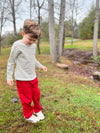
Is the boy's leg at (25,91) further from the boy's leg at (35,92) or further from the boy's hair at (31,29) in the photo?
the boy's hair at (31,29)

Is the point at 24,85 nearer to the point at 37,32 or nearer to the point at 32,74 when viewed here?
the point at 32,74

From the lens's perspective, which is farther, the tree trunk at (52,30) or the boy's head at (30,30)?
the tree trunk at (52,30)

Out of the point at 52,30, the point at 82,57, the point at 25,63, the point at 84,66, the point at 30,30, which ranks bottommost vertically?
the point at 84,66

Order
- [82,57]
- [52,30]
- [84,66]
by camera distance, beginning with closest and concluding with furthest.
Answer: [52,30] < [84,66] < [82,57]

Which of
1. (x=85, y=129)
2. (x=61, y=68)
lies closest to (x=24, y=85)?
(x=85, y=129)

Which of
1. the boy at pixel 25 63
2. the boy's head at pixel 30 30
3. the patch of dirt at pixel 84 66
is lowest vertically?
the patch of dirt at pixel 84 66

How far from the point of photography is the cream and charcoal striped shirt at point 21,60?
1635 mm

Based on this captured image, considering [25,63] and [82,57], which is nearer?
[25,63]

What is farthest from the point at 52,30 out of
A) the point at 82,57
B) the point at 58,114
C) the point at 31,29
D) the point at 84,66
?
the point at 82,57

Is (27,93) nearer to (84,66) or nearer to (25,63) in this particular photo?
(25,63)

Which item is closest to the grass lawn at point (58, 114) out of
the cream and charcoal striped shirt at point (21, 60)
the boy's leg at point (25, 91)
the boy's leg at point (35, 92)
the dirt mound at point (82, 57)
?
the boy's leg at point (35, 92)

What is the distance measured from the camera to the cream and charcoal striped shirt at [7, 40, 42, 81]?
163cm

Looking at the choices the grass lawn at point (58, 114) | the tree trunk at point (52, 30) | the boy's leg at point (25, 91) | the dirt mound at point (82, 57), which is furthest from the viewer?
the dirt mound at point (82, 57)

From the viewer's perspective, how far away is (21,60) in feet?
5.56
